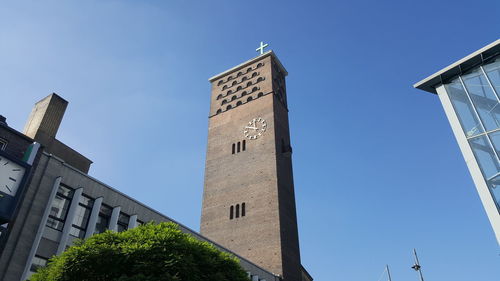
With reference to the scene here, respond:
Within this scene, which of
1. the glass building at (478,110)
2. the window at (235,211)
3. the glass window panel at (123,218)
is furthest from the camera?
the window at (235,211)

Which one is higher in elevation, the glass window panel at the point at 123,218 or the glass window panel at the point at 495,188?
the glass window panel at the point at 123,218

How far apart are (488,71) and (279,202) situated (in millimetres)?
24309

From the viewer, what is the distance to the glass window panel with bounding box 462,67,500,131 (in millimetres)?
18922

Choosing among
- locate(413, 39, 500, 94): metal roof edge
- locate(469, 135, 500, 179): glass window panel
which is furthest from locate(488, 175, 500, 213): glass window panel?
locate(413, 39, 500, 94): metal roof edge

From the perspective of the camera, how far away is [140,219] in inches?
1019

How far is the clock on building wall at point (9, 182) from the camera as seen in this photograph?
1244 centimetres

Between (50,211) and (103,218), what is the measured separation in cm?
335

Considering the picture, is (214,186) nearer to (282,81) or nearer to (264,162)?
(264,162)

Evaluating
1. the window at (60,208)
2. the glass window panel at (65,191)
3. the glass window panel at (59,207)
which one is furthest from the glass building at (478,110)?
the glass window panel at (59,207)

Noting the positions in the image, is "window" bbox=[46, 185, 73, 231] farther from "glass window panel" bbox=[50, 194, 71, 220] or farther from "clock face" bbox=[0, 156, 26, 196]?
"clock face" bbox=[0, 156, 26, 196]

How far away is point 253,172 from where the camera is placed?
44.4 metres

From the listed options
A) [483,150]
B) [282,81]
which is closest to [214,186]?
[282,81]

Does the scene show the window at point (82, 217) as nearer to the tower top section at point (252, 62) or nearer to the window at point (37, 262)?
the window at point (37, 262)

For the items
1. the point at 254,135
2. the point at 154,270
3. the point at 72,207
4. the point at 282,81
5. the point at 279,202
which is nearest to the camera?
the point at 154,270
